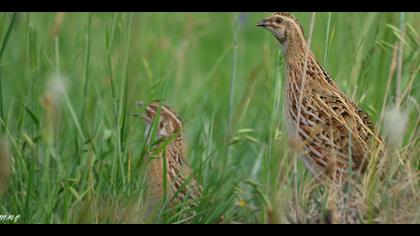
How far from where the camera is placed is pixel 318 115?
5727mm

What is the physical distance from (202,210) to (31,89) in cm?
203

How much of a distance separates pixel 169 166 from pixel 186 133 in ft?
7.76

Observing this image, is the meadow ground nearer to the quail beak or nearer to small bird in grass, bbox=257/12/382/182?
small bird in grass, bbox=257/12/382/182

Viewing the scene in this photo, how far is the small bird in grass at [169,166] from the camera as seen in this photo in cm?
578

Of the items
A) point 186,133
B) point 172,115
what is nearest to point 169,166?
point 172,115

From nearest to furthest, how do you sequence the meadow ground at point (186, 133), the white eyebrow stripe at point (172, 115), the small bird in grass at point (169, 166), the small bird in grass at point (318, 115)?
the meadow ground at point (186, 133), the small bird in grass at point (318, 115), the small bird in grass at point (169, 166), the white eyebrow stripe at point (172, 115)

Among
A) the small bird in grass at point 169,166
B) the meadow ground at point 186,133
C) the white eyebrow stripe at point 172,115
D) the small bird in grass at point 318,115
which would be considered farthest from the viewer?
the white eyebrow stripe at point 172,115

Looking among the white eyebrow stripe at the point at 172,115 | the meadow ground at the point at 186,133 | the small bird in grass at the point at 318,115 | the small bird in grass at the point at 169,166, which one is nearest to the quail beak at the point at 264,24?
the small bird in grass at the point at 318,115

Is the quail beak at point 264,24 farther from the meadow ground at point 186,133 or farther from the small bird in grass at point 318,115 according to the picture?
the meadow ground at point 186,133

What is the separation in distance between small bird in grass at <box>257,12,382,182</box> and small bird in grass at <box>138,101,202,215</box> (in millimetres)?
707

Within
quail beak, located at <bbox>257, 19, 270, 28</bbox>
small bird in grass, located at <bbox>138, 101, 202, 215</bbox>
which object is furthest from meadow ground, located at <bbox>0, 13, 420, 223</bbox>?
quail beak, located at <bbox>257, 19, 270, 28</bbox>

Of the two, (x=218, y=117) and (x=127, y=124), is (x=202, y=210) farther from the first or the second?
(x=218, y=117)

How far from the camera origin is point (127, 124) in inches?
232

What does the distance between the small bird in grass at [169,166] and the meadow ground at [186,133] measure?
0.40 feet
